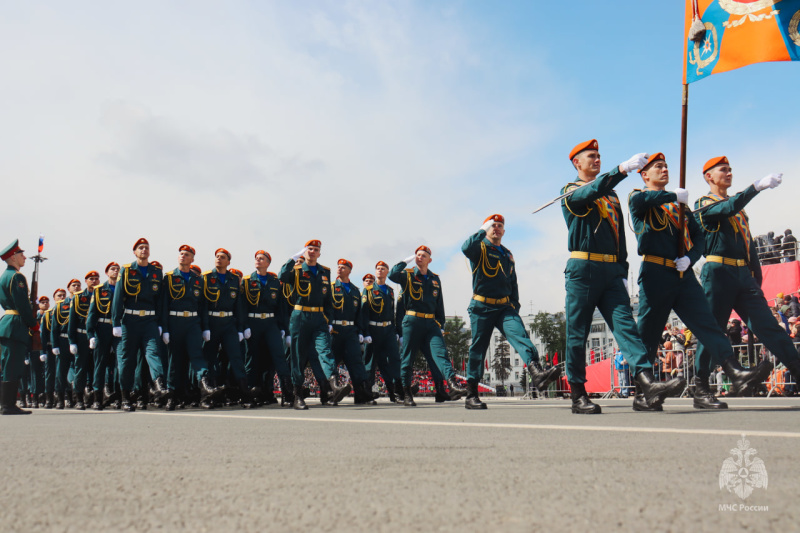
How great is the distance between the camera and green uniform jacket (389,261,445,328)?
1041 cm

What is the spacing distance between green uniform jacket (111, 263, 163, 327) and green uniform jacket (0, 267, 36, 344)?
121 cm

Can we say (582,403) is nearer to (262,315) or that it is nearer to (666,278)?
(666,278)

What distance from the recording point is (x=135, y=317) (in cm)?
1023

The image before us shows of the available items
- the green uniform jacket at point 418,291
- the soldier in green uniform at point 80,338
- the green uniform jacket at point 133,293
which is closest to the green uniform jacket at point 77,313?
the soldier in green uniform at point 80,338

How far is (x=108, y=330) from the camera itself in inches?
462

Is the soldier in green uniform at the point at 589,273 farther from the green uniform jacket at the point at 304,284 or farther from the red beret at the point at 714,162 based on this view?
the green uniform jacket at the point at 304,284

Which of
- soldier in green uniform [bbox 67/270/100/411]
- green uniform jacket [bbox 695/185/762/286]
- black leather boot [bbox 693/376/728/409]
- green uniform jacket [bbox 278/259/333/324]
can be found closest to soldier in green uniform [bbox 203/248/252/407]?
green uniform jacket [bbox 278/259/333/324]

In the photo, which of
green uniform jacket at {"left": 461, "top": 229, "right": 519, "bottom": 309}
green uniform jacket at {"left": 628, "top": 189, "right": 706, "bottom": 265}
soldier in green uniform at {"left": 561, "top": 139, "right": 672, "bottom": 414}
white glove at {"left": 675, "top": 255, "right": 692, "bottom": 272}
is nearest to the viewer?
soldier in green uniform at {"left": 561, "top": 139, "right": 672, "bottom": 414}

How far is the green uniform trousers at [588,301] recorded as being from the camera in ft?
20.5

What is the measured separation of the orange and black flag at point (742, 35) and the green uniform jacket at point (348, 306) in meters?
6.36

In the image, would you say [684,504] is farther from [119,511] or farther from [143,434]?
[143,434]

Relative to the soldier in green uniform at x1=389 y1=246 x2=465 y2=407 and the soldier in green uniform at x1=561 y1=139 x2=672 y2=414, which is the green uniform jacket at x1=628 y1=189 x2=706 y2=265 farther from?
the soldier in green uniform at x1=389 y1=246 x2=465 y2=407

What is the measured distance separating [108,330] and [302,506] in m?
10.7

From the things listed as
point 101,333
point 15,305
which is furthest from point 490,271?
point 101,333
